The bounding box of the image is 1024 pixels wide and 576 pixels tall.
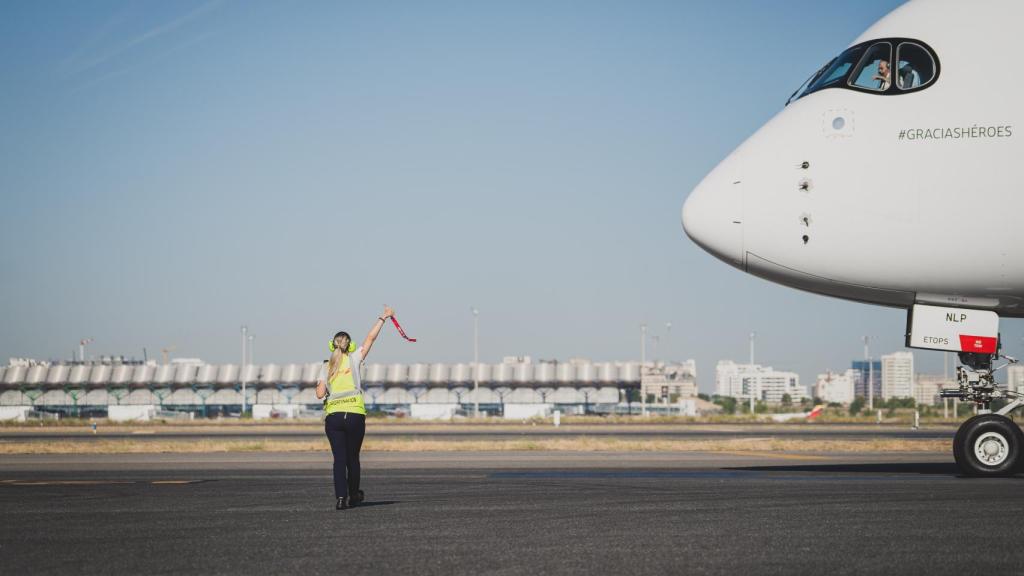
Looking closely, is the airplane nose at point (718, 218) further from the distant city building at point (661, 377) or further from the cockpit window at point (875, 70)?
the distant city building at point (661, 377)

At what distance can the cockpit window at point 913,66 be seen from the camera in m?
15.5

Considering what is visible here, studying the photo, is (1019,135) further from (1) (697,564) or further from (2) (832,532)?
(1) (697,564)

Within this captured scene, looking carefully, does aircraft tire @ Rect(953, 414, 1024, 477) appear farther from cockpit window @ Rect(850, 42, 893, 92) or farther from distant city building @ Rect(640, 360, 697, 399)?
distant city building @ Rect(640, 360, 697, 399)

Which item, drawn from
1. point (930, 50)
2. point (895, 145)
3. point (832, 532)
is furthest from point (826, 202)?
Answer: point (832, 532)

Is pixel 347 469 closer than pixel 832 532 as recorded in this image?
No

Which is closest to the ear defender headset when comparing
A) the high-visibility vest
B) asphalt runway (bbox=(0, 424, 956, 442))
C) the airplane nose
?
the high-visibility vest

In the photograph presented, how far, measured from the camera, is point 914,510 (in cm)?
1154

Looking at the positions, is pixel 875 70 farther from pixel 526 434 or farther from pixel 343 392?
pixel 526 434

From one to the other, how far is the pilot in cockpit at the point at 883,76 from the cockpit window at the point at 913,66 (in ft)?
0.45

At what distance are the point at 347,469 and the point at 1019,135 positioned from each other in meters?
10.2

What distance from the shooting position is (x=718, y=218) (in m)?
15.8

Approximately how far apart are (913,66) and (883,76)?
0.43m

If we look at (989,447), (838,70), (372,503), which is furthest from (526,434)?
(372,503)

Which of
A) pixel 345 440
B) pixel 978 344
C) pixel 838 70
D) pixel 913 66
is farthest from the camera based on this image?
pixel 838 70
